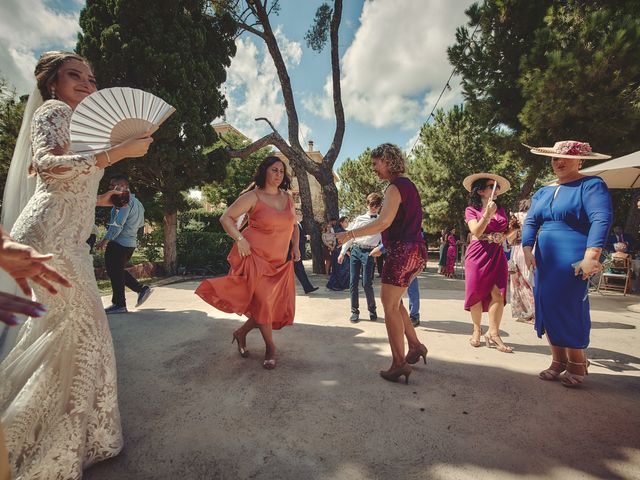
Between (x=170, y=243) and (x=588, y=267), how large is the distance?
9.77 meters

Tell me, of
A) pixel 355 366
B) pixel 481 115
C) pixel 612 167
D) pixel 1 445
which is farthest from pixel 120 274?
pixel 481 115

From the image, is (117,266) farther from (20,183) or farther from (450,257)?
(450,257)

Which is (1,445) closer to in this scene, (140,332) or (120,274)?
(140,332)

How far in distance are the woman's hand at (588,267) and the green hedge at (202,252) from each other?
920 centimetres

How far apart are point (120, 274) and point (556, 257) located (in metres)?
5.77

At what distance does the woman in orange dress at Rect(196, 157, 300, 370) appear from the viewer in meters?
2.97

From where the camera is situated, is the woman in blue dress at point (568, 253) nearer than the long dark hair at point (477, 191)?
Yes

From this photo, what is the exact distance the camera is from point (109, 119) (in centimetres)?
174

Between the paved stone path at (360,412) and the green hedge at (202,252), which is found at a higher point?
the green hedge at (202,252)

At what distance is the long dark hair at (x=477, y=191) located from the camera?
3.65 m

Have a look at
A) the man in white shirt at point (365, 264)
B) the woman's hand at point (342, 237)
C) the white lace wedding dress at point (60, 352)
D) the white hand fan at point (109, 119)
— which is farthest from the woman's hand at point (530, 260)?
the white lace wedding dress at point (60, 352)

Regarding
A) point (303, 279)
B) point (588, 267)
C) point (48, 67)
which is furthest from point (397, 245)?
point (303, 279)

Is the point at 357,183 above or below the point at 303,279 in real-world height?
above

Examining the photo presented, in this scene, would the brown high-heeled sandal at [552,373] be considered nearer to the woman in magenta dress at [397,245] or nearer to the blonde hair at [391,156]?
the woman in magenta dress at [397,245]
